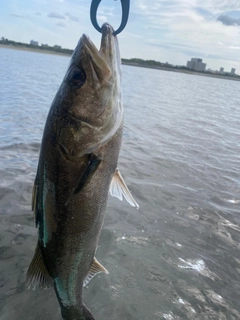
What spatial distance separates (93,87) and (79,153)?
0.53m

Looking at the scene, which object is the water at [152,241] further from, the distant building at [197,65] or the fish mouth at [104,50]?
the distant building at [197,65]

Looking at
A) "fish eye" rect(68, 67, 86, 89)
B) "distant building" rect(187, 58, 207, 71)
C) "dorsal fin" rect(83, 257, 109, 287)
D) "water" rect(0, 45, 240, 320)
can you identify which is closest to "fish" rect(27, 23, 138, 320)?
"fish eye" rect(68, 67, 86, 89)

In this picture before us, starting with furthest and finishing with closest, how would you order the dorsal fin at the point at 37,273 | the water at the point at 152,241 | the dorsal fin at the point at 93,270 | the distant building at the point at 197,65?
the distant building at the point at 197,65
the water at the point at 152,241
the dorsal fin at the point at 93,270
the dorsal fin at the point at 37,273

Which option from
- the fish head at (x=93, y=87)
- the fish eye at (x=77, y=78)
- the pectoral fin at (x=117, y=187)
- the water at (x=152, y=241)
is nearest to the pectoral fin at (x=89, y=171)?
the fish head at (x=93, y=87)

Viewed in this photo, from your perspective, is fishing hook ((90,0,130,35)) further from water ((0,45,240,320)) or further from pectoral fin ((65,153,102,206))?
water ((0,45,240,320))

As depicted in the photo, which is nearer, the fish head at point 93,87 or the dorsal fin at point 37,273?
the fish head at point 93,87

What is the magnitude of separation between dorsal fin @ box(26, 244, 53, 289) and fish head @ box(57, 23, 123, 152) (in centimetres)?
110

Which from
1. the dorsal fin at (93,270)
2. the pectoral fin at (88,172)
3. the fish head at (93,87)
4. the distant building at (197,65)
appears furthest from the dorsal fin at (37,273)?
the distant building at (197,65)

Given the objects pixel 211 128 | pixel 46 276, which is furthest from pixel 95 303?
pixel 211 128

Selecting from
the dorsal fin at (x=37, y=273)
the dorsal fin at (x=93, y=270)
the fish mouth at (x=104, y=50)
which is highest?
the fish mouth at (x=104, y=50)

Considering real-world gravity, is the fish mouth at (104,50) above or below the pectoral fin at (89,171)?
above

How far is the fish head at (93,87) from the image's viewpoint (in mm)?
2494

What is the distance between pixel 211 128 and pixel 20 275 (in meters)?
15.6

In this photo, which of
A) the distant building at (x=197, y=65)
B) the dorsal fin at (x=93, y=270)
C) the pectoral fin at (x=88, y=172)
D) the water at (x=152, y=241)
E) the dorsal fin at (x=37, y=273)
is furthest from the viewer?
the distant building at (x=197, y=65)
